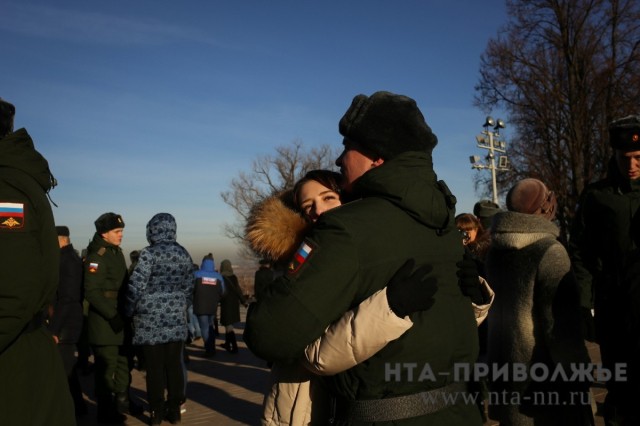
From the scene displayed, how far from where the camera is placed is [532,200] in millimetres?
3678

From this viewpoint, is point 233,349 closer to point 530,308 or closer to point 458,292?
point 530,308

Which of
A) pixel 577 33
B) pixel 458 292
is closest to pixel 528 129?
pixel 577 33

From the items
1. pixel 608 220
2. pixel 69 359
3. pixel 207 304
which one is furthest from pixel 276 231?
pixel 207 304

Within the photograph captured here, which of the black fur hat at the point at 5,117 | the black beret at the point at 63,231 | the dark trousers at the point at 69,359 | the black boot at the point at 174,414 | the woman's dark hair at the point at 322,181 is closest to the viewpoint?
the black fur hat at the point at 5,117

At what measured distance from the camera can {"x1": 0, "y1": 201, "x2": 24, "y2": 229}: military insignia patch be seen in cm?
244

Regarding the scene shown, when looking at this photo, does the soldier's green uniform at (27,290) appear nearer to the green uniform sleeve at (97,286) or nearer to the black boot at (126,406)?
the green uniform sleeve at (97,286)

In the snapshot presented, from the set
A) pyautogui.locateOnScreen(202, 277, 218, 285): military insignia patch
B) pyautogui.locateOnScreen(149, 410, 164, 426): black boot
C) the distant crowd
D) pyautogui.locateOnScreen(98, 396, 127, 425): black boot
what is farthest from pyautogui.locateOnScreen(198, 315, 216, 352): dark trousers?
the distant crowd

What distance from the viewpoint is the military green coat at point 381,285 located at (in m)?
1.90

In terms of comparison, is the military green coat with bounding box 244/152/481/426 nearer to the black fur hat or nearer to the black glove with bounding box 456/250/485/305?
the black glove with bounding box 456/250/485/305

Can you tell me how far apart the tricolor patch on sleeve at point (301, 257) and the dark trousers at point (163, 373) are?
192 inches

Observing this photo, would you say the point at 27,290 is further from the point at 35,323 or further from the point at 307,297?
the point at 307,297

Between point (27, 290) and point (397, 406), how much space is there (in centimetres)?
148

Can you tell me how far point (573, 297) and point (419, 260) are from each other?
1.74 metres

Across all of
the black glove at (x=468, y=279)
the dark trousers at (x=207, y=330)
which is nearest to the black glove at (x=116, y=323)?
the dark trousers at (x=207, y=330)
